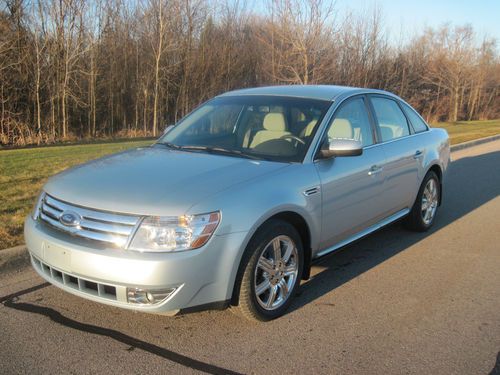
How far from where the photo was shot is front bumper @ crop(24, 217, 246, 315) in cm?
296

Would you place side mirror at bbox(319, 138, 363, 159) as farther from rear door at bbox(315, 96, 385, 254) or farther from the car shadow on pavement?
the car shadow on pavement

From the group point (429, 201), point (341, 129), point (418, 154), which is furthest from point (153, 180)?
point (429, 201)

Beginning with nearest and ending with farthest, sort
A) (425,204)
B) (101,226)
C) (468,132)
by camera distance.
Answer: (101,226) → (425,204) → (468,132)

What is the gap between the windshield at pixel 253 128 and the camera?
4.15 metres

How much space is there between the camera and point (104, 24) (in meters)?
22.3

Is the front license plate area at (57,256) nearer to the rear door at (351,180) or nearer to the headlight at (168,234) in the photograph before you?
the headlight at (168,234)

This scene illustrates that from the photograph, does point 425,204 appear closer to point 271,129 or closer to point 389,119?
point 389,119

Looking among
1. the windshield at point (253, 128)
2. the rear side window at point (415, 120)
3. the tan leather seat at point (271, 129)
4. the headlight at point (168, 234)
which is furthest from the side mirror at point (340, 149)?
the rear side window at point (415, 120)

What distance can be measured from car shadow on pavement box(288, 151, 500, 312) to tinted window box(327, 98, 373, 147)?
106cm

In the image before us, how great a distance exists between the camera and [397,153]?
5.12 meters

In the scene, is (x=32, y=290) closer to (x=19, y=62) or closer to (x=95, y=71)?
(x=19, y=62)

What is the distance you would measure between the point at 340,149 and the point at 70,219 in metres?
2.17

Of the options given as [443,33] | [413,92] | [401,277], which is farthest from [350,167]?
[443,33]

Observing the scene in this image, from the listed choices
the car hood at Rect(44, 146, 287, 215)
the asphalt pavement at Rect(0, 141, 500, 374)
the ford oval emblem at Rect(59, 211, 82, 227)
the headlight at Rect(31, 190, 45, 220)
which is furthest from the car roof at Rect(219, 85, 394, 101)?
the ford oval emblem at Rect(59, 211, 82, 227)
